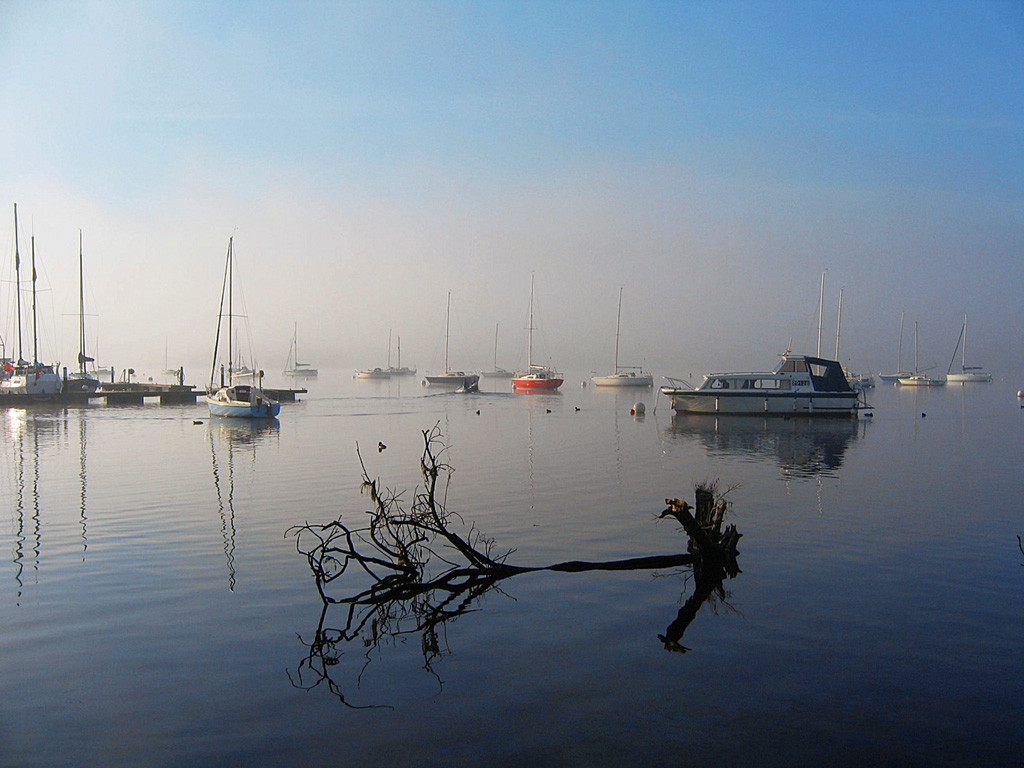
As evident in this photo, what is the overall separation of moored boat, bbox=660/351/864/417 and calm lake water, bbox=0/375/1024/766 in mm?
36031

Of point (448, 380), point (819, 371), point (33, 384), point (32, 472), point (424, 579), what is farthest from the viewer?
point (448, 380)

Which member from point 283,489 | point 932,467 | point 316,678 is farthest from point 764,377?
point 316,678

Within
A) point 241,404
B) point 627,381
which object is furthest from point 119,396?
point 627,381

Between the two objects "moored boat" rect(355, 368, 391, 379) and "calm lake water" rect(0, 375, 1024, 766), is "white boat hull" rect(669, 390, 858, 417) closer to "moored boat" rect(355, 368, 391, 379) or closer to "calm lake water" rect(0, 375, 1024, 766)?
"calm lake water" rect(0, 375, 1024, 766)

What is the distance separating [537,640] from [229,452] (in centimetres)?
3163

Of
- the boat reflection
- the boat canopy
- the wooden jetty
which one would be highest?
the boat canopy

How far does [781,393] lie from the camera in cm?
6462

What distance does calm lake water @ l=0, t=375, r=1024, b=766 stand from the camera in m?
9.18

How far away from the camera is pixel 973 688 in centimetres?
1053

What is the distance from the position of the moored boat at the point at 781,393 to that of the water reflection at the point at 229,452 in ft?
111

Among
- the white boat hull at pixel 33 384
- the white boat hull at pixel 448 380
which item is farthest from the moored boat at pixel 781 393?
the white boat hull at pixel 448 380

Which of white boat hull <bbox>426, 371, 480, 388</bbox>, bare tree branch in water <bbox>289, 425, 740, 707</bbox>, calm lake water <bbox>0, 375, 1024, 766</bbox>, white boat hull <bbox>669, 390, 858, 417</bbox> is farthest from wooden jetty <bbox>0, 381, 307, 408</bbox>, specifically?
bare tree branch in water <bbox>289, 425, 740, 707</bbox>

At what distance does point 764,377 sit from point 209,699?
60.9 m

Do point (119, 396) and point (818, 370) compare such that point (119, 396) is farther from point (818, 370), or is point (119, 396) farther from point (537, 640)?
point (537, 640)
